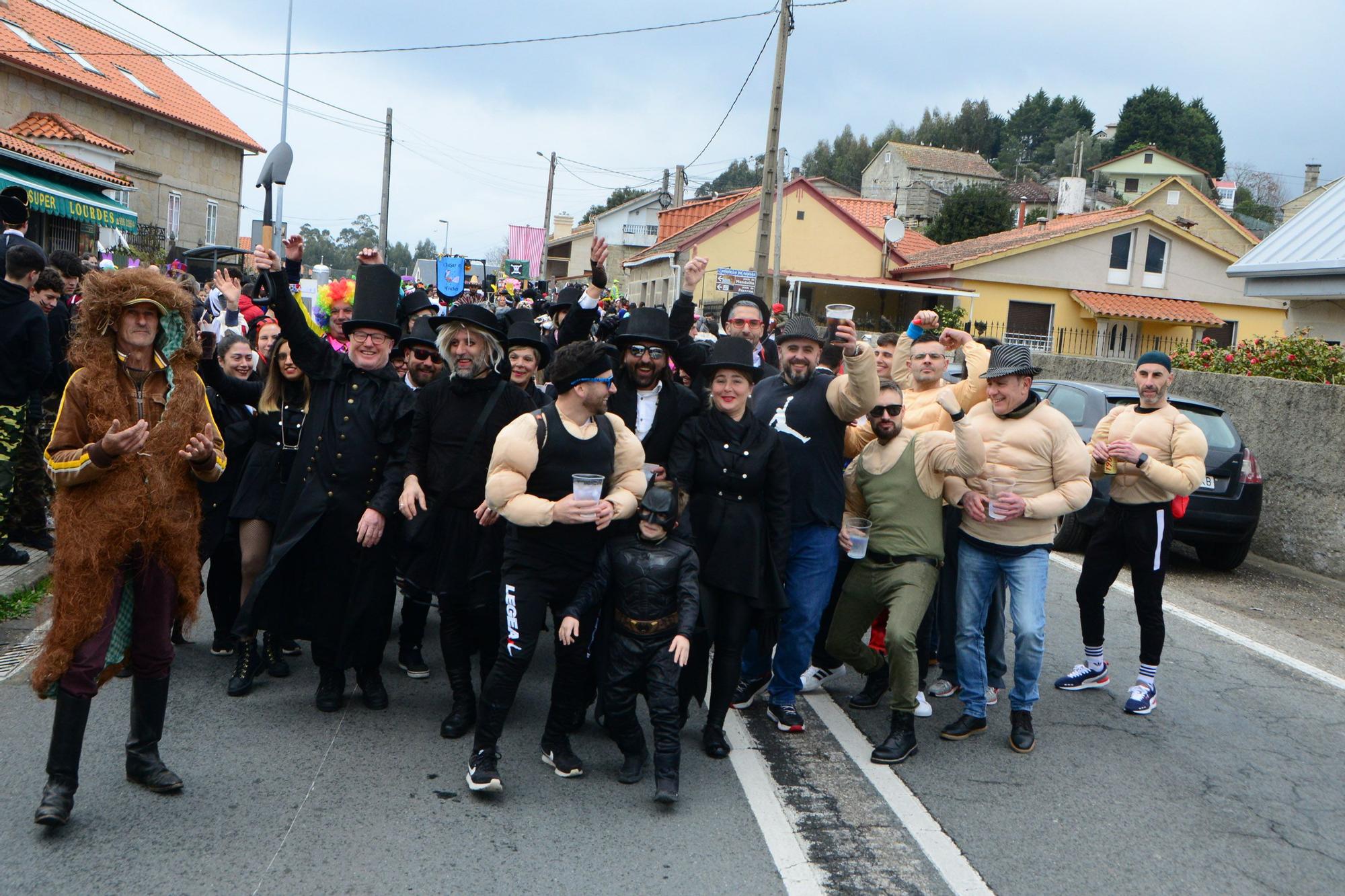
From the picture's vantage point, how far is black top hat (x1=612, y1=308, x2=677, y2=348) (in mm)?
5559

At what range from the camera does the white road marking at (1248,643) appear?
22.9ft

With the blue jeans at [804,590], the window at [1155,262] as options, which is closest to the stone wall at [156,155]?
the blue jeans at [804,590]

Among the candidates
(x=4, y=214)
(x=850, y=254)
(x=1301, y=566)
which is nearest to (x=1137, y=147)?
(x=850, y=254)

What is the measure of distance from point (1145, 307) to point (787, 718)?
39410mm

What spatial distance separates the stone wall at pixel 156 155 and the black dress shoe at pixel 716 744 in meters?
27.4

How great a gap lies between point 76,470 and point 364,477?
5.39 feet

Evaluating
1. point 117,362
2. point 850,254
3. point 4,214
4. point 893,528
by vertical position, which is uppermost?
point 850,254

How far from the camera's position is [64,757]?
13.3 feet

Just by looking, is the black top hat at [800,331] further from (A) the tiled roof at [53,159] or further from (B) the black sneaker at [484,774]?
(A) the tiled roof at [53,159]

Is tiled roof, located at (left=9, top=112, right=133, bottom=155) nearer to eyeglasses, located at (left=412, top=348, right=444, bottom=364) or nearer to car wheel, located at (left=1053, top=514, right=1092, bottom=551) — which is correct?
eyeglasses, located at (left=412, top=348, right=444, bottom=364)

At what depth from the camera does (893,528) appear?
5.45 metres

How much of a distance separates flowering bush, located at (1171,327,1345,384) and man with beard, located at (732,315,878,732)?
9.10 metres

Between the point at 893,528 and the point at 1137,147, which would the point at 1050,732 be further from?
the point at 1137,147

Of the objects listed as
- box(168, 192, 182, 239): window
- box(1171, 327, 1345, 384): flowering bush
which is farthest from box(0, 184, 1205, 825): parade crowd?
box(168, 192, 182, 239): window
